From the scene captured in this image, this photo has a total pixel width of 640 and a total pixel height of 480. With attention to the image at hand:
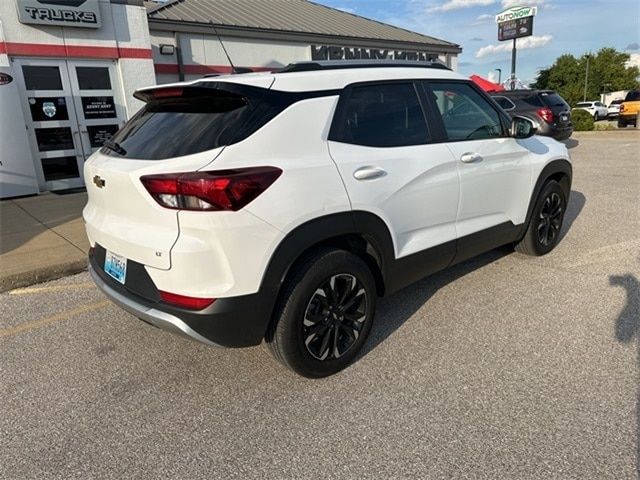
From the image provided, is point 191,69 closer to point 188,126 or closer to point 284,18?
point 284,18

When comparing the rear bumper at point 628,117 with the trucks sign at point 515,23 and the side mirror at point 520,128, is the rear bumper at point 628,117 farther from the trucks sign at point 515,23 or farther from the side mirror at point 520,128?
the side mirror at point 520,128

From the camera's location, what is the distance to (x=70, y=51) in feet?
29.0

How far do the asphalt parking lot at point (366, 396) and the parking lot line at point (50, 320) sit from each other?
0.02 meters

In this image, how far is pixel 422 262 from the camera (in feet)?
11.0

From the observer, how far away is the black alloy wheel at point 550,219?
473cm

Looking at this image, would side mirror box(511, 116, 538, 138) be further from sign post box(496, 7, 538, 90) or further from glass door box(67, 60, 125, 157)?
sign post box(496, 7, 538, 90)

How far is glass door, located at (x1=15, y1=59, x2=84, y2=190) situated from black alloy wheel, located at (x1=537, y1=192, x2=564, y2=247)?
8663 millimetres

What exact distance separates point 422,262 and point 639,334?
62.8 inches

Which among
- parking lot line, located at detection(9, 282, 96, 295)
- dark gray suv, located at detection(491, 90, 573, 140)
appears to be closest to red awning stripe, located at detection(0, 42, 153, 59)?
parking lot line, located at detection(9, 282, 96, 295)

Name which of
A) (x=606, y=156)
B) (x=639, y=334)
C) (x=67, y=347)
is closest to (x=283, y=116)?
(x=67, y=347)

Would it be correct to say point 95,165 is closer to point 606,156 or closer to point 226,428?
point 226,428

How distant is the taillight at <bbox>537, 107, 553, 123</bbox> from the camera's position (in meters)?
12.5

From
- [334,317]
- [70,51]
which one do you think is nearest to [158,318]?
[334,317]

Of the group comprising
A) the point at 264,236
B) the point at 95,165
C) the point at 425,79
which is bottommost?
the point at 264,236
